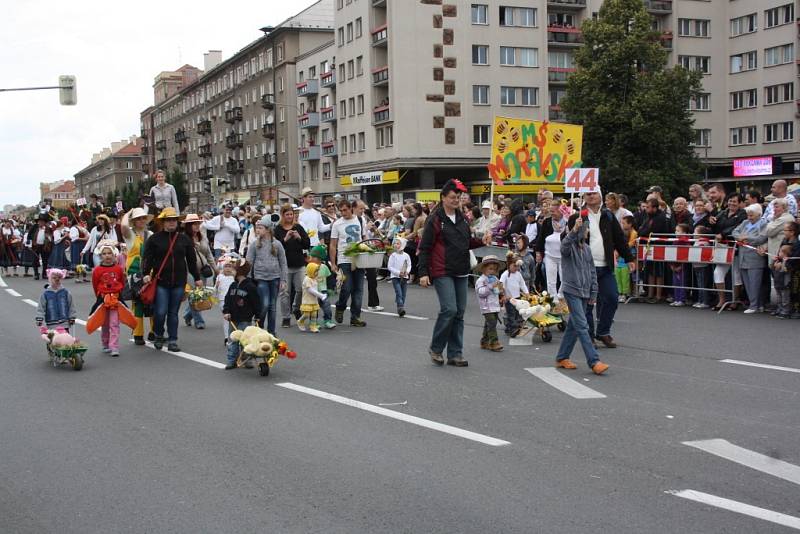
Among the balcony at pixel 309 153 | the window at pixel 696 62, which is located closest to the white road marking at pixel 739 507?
the window at pixel 696 62

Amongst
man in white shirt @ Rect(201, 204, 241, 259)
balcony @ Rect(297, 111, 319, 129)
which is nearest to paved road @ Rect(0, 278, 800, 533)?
man in white shirt @ Rect(201, 204, 241, 259)

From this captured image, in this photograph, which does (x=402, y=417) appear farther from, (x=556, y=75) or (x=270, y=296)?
(x=556, y=75)

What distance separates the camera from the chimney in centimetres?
11488

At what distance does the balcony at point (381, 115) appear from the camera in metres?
64.5

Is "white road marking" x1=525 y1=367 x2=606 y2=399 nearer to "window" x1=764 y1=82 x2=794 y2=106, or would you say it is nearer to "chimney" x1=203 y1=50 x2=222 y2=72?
"window" x1=764 y1=82 x2=794 y2=106

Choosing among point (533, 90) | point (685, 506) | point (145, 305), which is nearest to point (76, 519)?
point (685, 506)

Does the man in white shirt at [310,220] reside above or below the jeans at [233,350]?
above

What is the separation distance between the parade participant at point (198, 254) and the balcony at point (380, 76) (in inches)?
2033

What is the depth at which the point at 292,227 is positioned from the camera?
1398cm

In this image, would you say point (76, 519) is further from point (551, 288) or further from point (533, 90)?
point (533, 90)

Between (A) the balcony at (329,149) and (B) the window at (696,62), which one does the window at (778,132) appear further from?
(A) the balcony at (329,149)

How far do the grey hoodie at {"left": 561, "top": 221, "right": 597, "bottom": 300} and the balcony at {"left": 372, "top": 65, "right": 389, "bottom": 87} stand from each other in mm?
56194

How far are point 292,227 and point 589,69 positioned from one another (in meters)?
45.5

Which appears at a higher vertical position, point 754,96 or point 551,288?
point 754,96
